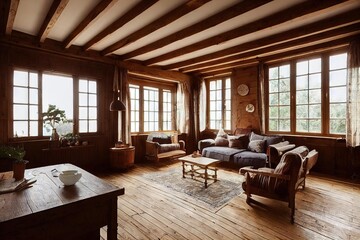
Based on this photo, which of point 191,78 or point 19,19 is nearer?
point 19,19

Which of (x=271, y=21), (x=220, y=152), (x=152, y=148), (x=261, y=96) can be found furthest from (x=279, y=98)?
(x=152, y=148)

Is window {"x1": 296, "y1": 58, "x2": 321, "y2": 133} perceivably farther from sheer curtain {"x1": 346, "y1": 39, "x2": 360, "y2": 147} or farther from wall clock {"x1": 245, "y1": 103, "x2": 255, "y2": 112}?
wall clock {"x1": 245, "y1": 103, "x2": 255, "y2": 112}

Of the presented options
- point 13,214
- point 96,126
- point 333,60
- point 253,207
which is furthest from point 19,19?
point 333,60

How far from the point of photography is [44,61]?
13.6 ft

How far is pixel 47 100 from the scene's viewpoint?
4.27 m

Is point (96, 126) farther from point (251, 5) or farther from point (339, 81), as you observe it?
point (339, 81)

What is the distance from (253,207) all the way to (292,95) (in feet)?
10.9

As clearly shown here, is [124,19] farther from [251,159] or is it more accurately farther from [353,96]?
[353,96]

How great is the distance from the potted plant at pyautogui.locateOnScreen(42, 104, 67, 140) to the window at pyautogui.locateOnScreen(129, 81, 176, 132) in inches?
78.8

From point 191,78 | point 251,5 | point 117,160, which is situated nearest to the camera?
point 251,5

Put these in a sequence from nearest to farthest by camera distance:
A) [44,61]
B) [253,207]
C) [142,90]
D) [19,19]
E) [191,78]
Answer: [253,207]
[19,19]
[44,61]
[142,90]
[191,78]

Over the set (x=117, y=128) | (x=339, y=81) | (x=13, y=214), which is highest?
(x=339, y=81)

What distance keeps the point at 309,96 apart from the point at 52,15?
536 centimetres

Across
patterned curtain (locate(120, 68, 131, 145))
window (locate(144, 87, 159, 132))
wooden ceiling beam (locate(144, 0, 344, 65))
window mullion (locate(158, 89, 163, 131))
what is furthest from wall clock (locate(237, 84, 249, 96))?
patterned curtain (locate(120, 68, 131, 145))
